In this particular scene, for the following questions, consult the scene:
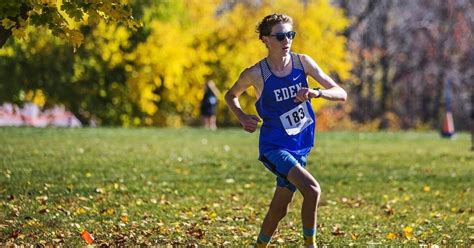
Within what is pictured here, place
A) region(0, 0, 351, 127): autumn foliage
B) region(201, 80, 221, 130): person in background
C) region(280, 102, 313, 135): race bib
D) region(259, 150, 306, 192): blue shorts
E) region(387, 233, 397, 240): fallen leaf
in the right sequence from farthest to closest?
region(0, 0, 351, 127): autumn foliage → region(201, 80, 221, 130): person in background → region(387, 233, 397, 240): fallen leaf → region(280, 102, 313, 135): race bib → region(259, 150, 306, 192): blue shorts

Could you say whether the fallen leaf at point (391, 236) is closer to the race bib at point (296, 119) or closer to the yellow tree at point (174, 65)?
the race bib at point (296, 119)

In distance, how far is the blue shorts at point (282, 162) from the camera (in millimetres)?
7184

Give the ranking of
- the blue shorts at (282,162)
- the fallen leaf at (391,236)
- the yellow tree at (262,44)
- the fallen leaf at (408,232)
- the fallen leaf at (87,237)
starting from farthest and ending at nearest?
the yellow tree at (262,44), the fallen leaf at (408,232), the fallen leaf at (391,236), the fallen leaf at (87,237), the blue shorts at (282,162)

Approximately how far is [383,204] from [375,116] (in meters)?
38.2

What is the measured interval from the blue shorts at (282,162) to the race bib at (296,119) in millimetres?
174

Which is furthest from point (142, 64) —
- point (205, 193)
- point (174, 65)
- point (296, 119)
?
point (296, 119)

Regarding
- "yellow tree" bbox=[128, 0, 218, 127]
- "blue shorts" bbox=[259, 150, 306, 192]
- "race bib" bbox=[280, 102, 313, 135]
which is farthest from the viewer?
"yellow tree" bbox=[128, 0, 218, 127]

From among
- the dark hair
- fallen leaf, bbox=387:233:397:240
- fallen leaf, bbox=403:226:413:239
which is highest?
the dark hair

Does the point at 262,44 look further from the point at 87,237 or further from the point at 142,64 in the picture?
the point at 87,237

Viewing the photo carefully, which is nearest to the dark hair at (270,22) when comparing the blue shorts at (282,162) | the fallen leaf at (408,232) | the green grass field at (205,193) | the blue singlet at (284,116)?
the blue singlet at (284,116)

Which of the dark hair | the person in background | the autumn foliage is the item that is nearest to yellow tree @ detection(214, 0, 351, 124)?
the autumn foliage

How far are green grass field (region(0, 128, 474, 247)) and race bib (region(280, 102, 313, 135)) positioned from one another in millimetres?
1497

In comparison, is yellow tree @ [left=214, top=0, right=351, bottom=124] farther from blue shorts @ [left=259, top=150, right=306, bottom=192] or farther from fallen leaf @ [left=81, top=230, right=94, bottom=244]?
blue shorts @ [left=259, top=150, right=306, bottom=192]

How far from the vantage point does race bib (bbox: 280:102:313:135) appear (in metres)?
7.32
